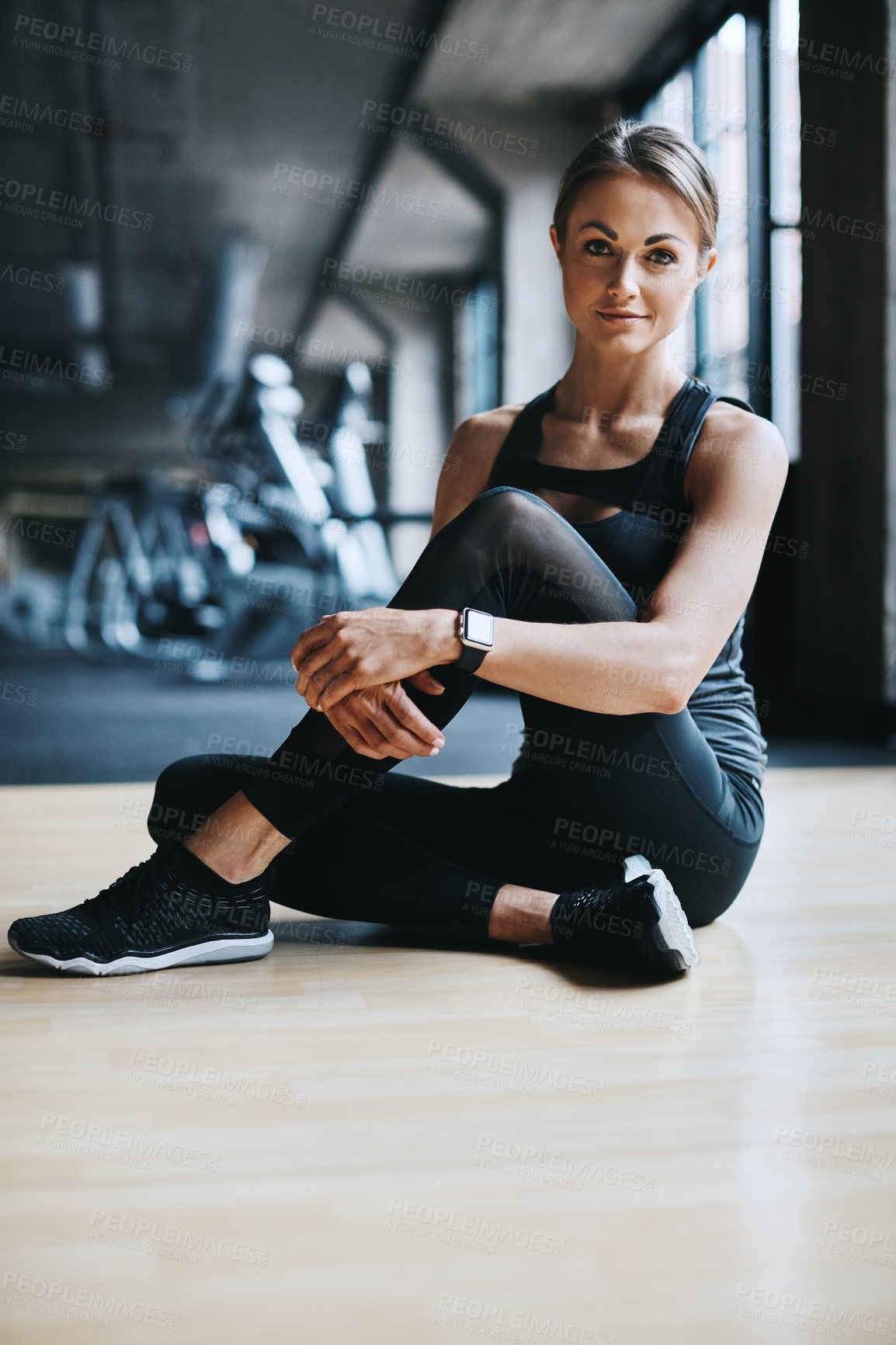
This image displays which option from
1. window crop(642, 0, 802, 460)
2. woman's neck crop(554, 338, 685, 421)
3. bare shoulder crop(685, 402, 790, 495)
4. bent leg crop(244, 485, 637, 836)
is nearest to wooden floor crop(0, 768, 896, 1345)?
bent leg crop(244, 485, 637, 836)

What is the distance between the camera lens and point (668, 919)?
127 cm

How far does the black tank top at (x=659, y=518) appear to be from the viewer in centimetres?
137

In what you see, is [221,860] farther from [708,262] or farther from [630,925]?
[708,262]

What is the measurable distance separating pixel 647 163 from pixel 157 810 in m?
0.95

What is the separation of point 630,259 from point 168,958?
0.96 m

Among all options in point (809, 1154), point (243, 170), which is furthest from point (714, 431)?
point (243, 170)

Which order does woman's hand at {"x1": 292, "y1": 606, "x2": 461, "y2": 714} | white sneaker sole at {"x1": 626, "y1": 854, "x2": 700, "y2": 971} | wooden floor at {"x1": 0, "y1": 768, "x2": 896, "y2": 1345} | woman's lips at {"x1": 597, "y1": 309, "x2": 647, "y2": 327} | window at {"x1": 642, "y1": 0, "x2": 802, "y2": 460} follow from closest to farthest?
wooden floor at {"x1": 0, "y1": 768, "x2": 896, "y2": 1345} < woman's hand at {"x1": 292, "y1": 606, "x2": 461, "y2": 714} < white sneaker sole at {"x1": 626, "y1": 854, "x2": 700, "y2": 971} < woman's lips at {"x1": 597, "y1": 309, "x2": 647, "y2": 327} < window at {"x1": 642, "y1": 0, "x2": 802, "y2": 460}

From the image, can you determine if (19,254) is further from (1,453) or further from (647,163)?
(647,163)

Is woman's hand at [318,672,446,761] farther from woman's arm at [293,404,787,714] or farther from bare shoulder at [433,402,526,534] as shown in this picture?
bare shoulder at [433,402,526,534]

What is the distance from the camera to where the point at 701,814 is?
4.37ft

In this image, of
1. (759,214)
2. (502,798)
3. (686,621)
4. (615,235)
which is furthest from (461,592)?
(759,214)

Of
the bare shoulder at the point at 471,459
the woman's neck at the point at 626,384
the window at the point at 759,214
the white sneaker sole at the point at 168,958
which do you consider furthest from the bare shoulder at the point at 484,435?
the window at the point at 759,214

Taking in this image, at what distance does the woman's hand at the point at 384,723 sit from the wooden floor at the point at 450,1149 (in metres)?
0.29

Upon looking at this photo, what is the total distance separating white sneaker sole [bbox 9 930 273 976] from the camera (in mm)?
1293
